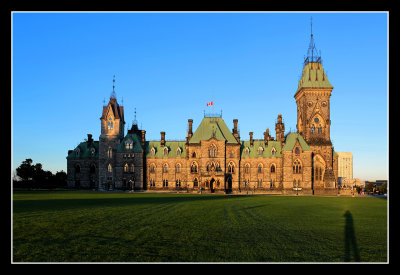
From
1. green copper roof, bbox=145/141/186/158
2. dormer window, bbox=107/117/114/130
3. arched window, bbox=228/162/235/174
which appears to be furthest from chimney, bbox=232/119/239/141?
dormer window, bbox=107/117/114/130

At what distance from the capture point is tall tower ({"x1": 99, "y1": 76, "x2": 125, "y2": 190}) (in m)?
79.7

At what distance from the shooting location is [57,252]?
47.3 feet

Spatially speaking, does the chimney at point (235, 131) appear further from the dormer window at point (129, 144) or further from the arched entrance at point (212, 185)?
the dormer window at point (129, 144)

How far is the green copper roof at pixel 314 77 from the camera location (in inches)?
3216

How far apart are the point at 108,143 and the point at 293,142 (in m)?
42.3

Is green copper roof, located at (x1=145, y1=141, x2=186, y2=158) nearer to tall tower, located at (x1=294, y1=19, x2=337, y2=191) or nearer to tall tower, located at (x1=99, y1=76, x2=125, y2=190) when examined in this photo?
tall tower, located at (x1=99, y1=76, x2=125, y2=190)

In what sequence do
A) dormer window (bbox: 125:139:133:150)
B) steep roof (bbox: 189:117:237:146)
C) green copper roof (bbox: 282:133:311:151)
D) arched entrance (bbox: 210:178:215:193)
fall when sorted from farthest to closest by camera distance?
dormer window (bbox: 125:139:133:150)
steep roof (bbox: 189:117:237:146)
green copper roof (bbox: 282:133:311:151)
arched entrance (bbox: 210:178:215:193)

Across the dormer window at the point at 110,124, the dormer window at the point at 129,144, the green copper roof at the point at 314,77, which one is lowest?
the dormer window at the point at 129,144

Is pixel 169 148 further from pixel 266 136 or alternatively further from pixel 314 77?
pixel 314 77

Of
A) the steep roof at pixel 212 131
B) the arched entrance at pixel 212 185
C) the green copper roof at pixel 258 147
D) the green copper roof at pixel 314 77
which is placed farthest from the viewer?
the green copper roof at pixel 314 77

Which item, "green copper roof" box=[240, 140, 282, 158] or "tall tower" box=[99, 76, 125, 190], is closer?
"green copper roof" box=[240, 140, 282, 158]

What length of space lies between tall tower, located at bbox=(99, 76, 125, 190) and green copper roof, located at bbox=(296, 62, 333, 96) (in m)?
44.9

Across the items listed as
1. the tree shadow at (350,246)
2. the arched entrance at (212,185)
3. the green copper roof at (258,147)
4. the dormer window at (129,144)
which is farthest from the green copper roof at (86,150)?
the tree shadow at (350,246)
